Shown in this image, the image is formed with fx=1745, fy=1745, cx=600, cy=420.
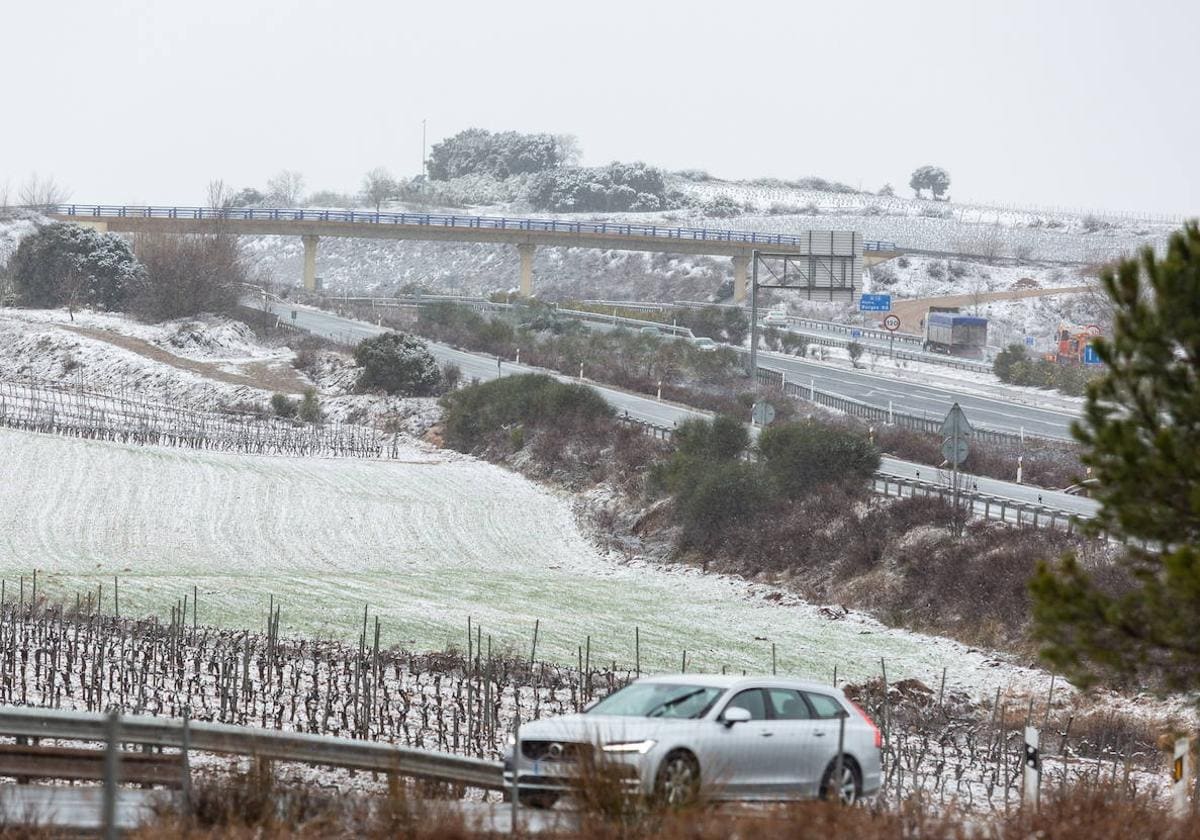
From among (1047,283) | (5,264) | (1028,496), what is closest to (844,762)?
(1028,496)

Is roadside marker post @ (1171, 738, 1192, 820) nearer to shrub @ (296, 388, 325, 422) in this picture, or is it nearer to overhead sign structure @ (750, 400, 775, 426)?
overhead sign structure @ (750, 400, 775, 426)

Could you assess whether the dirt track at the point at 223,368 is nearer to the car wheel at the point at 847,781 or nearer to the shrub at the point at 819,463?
the shrub at the point at 819,463

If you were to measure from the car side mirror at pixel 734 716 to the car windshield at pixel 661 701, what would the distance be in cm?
24

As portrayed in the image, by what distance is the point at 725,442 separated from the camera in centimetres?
5672

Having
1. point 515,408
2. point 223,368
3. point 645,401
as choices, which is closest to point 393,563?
point 515,408

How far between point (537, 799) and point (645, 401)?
6448 cm

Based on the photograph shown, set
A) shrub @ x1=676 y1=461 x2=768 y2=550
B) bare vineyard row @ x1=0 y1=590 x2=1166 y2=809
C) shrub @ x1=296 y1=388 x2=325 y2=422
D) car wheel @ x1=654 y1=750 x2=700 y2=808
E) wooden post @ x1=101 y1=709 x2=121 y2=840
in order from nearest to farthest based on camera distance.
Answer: wooden post @ x1=101 y1=709 x2=121 y2=840, car wheel @ x1=654 y1=750 x2=700 y2=808, bare vineyard row @ x1=0 y1=590 x2=1166 y2=809, shrub @ x1=676 y1=461 x2=768 y2=550, shrub @ x1=296 y1=388 x2=325 y2=422

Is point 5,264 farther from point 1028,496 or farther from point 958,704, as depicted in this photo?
point 958,704

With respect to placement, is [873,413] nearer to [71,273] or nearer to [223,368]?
[223,368]

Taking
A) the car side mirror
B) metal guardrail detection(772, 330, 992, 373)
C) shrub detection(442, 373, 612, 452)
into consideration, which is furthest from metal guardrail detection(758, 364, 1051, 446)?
the car side mirror

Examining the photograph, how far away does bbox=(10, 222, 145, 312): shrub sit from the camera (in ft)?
316

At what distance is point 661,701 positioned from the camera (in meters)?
15.9

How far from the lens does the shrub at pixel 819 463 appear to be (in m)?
49.4

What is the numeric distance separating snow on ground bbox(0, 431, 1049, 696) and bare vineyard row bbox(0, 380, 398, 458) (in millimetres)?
2589
